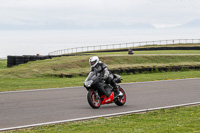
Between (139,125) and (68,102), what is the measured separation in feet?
14.9

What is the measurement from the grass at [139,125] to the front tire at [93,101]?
142 centimetres

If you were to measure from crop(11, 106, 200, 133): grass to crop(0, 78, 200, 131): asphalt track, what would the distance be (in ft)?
3.31

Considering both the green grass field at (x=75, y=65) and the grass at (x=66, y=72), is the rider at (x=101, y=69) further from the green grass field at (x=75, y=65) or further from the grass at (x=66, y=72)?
the green grass field at (x=75, y=65)

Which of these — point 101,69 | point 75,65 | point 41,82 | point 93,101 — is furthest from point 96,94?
point 75,65

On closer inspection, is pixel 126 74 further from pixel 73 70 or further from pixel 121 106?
pixel 121 106

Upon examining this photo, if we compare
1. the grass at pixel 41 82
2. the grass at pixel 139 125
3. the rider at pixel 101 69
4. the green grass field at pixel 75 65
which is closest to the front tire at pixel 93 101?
the rider at pixel 101 69

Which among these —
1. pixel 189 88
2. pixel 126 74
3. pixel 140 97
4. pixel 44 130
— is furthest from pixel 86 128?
pixel 126 74

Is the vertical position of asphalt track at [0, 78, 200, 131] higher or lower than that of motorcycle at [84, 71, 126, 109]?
lower

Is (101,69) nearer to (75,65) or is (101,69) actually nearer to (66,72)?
(66,72)

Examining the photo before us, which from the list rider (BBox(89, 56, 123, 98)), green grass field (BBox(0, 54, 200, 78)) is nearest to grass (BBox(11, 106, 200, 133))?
rider (BBox(89, 56, 123, 98))

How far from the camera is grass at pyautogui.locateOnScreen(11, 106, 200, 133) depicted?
712 centimetres

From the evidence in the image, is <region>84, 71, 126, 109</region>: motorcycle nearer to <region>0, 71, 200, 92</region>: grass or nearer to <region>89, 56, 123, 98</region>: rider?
<region>89, 56, 123, 98</region>: rider

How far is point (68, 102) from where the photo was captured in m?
11.8

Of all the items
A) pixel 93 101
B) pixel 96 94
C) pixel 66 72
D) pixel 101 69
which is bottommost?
pixel 93 101
